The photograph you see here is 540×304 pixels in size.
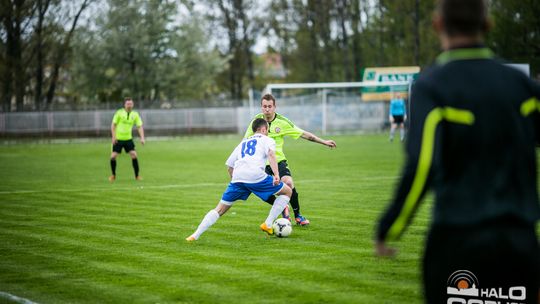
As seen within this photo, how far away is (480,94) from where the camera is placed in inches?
132

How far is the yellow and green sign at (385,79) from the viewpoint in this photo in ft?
151

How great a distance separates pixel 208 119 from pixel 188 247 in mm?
42496

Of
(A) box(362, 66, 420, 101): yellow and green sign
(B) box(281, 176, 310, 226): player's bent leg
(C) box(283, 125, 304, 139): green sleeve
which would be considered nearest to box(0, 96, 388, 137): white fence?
(A) box(362, 66, 420, 101): yellow and green sign

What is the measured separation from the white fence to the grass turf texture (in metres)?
27.9

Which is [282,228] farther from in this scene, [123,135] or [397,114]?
[397,114]

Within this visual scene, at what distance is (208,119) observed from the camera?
51.8 m

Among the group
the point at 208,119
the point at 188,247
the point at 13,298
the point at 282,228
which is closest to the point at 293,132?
the point at 282,228

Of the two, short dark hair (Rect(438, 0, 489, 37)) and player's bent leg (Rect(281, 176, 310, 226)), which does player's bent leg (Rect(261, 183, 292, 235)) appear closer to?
player's bent leg (Rect(281, 176, 310, 226))

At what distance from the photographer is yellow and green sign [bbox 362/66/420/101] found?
151 feet

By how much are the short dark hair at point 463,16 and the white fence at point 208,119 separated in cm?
4209

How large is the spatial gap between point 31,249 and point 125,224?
7.59 feet

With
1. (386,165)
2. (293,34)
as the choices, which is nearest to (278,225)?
(386,165)

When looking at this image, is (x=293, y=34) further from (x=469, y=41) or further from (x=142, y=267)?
(x=469, y=41)

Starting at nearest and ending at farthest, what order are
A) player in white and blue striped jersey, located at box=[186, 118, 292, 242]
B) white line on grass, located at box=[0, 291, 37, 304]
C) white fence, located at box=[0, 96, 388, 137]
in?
white line on grass, located at box=[0, 291, 37, 304], player in white and blue striped jersey, located at box=[186, 118, 292, 242], white fence, located at box=[0, 96, 388, 137]
